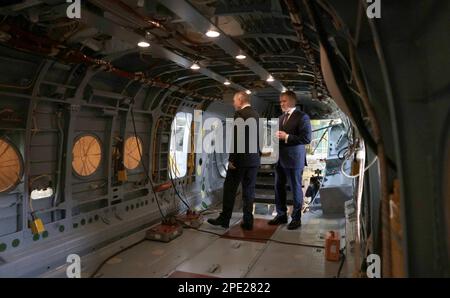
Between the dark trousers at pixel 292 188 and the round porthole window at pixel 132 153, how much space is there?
2.23m

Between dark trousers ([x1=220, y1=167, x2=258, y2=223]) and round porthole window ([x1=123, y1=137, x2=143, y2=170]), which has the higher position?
round porthole window ([x1=123, y1=137, x2=143, y2=170])

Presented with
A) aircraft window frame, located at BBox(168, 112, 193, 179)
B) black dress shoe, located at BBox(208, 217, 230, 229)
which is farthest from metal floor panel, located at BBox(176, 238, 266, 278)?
aircraft window frame, located at BBox(168, 112, 193, 179)

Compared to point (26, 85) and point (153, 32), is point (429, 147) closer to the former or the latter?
point (153, 32)

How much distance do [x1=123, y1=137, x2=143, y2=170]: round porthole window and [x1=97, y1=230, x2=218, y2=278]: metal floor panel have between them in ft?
4.37

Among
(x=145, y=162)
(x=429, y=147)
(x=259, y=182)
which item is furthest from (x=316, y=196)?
(x=429, y=147)

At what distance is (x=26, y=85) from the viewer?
317 centimetres

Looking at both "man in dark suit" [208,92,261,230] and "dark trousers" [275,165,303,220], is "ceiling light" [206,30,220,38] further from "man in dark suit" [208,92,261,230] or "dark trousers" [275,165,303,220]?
"dark trousers" [275,165,303,220]

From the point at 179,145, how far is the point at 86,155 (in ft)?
7.47

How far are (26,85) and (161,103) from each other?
7.58 feet

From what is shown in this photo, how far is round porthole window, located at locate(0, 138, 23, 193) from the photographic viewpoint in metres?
2.99

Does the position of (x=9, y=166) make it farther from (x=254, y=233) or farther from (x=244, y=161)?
(x=254, y=233)

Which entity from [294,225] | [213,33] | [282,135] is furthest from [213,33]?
[294,225]

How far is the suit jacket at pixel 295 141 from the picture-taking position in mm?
4266

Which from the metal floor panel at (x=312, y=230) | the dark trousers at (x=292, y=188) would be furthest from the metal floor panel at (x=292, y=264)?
the dark trousers at (x=292, y=188)
